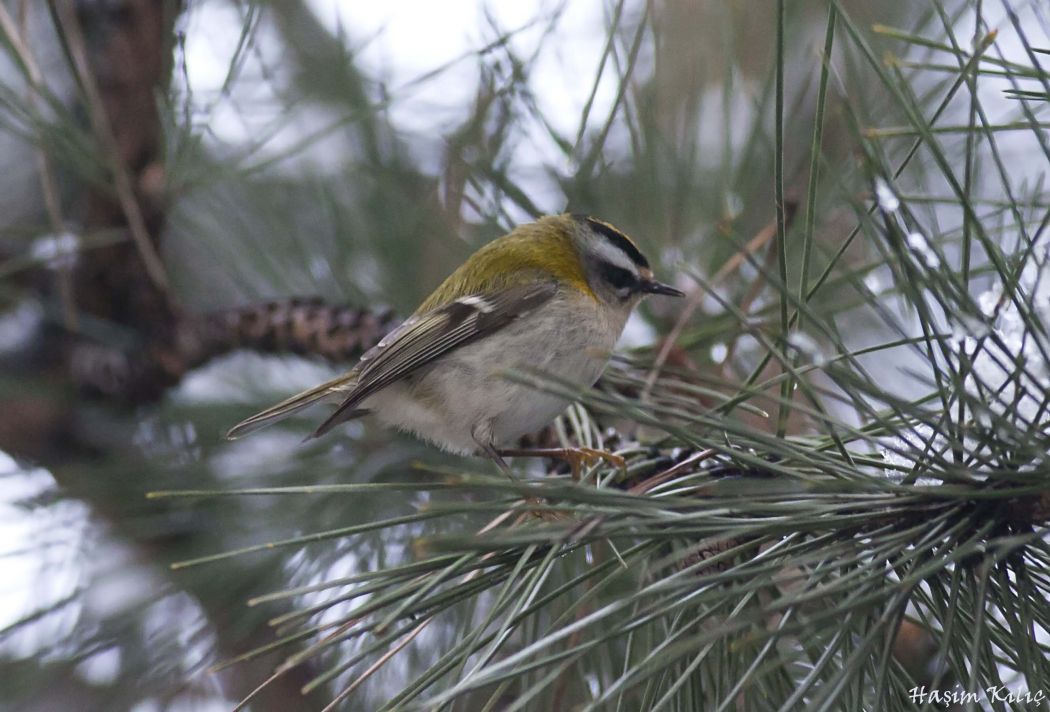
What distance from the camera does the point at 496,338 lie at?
54.4 inches

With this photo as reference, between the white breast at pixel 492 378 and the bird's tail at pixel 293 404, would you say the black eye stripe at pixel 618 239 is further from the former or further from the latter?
the bird's tail at pixel 293 404

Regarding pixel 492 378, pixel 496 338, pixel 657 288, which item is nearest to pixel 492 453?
pixel 492 378

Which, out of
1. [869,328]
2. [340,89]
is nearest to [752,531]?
[340,89]

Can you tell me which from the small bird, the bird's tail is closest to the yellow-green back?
the small bird

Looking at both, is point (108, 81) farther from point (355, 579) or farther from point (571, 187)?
point (355, 579)

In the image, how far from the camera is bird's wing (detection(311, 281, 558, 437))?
4.04 ft

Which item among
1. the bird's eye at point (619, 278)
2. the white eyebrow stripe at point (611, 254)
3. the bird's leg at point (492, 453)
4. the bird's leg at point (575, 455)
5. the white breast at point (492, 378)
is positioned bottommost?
the bird's leg at point (575, 455)

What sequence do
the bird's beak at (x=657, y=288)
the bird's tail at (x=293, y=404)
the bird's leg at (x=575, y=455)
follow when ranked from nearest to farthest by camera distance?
the bird's leg at (x=575, y=455) → the bird's tail at (x=293, y=404) → the bird's beak at (x=657, y=288)

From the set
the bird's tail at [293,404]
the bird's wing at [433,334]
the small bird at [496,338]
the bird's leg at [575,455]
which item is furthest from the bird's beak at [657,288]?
the bird's tail at [293,404]

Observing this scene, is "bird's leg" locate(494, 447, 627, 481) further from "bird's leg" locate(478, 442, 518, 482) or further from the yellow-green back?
the yellow-green back

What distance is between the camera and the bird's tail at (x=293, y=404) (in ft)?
3.88

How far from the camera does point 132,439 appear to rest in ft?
4.31

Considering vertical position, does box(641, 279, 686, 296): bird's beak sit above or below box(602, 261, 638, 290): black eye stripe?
below

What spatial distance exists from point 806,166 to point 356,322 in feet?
2.18
